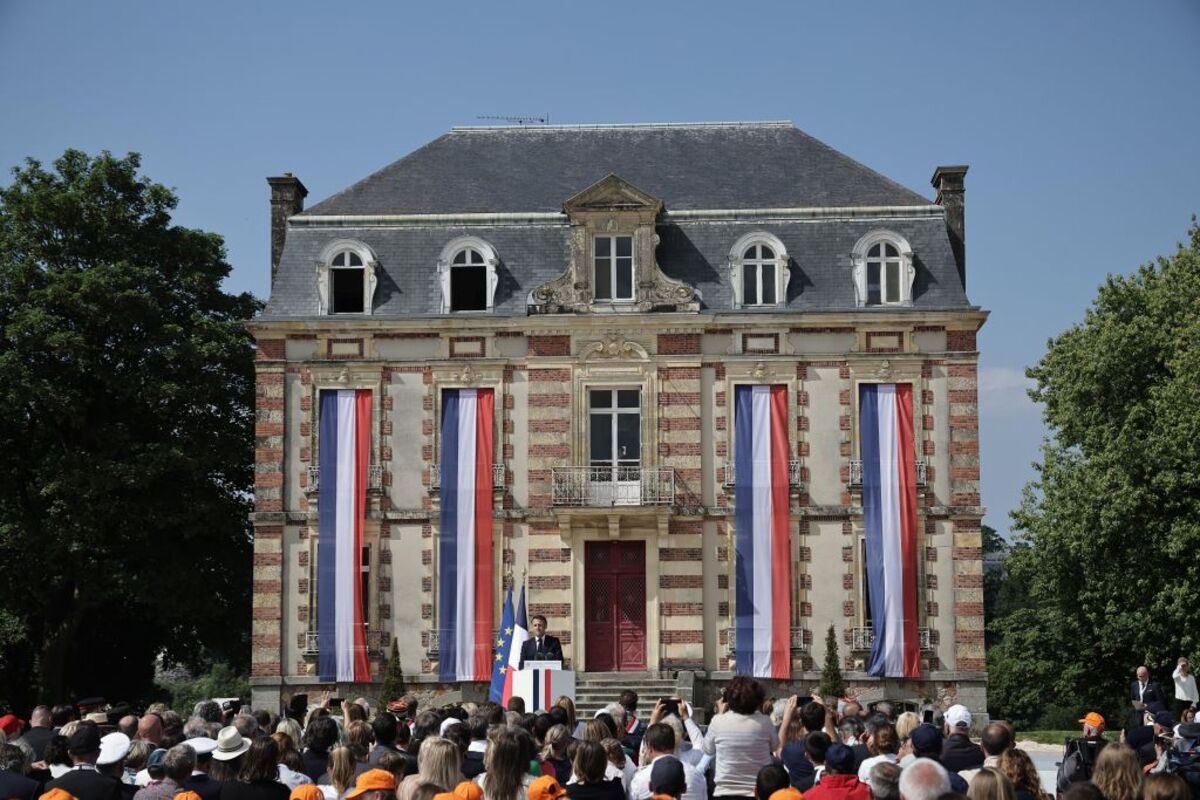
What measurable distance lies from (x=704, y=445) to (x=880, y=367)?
386 centimetres

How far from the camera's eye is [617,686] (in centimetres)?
3222

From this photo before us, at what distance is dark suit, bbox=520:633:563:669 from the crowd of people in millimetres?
10704

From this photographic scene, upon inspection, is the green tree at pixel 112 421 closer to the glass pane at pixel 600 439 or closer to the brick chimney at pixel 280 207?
the brick chimney at pixel 280 207

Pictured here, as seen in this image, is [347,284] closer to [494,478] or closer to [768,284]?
[494,478]

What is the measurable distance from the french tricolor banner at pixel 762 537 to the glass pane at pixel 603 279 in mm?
3510

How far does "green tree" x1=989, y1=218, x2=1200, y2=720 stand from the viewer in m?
36.3

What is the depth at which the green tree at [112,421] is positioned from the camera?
3512 cm

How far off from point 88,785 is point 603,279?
24.1 m

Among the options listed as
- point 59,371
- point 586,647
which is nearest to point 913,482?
point 586,647

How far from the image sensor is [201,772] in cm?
1127

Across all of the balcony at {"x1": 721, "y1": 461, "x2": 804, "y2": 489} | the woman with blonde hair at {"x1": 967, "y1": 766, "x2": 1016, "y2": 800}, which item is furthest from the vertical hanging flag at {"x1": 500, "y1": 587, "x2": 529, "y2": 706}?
the woman with blonde hair at {"x1": 967, "y1": 766, "x2": 1016, "y2": 800}

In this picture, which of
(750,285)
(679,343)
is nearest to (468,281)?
(679,343)

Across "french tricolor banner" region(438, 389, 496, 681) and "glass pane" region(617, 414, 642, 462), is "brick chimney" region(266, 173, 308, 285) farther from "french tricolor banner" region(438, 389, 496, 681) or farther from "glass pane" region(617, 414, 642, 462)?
"glass pane" region(617, 414, 642, 462)

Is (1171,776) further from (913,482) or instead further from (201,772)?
(913,482)
